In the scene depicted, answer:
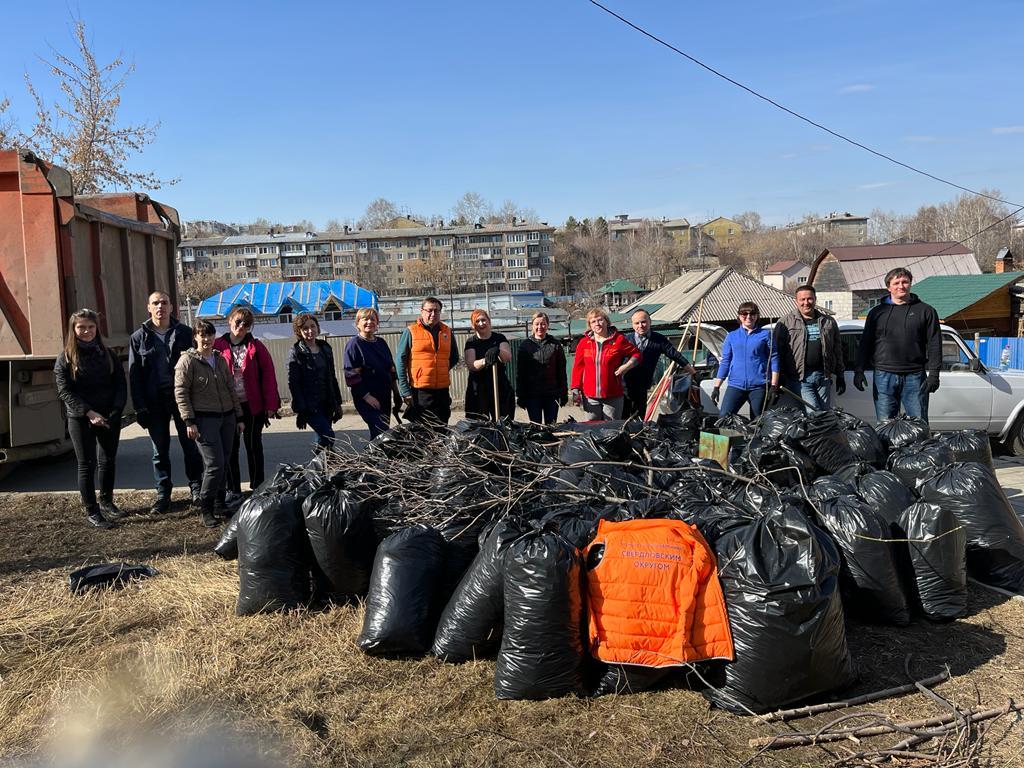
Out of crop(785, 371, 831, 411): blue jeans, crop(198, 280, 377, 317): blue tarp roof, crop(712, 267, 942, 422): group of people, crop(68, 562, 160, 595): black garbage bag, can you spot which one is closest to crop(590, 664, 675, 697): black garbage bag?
crop(68, 562, 160, 595): black garbage bag

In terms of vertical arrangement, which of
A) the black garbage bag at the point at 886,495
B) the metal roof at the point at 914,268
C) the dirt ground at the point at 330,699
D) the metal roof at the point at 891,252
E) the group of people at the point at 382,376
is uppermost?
the metal roof at the point at 891,252

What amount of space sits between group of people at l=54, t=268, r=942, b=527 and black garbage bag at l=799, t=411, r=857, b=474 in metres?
1.53

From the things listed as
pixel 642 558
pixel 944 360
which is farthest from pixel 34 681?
pixel 944 360

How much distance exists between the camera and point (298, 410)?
6637 mm

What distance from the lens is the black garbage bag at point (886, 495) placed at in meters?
4.11

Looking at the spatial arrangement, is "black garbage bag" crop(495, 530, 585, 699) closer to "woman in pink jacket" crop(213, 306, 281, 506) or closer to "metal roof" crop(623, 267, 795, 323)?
"woman in pink jacket" crop(213, 306, 281, 506)

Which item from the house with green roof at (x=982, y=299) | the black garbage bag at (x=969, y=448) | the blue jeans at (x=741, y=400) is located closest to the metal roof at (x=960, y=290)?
the house with green roof at (x=982, y=299)

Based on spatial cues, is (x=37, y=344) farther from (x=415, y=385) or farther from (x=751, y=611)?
(x=751, y=611)

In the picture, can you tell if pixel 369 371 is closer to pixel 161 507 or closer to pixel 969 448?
pixel 161 507

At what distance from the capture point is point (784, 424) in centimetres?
561

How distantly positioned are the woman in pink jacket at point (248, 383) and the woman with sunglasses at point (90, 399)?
0.86 meters

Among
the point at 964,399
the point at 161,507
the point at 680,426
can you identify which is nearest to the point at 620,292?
the point at 964,399

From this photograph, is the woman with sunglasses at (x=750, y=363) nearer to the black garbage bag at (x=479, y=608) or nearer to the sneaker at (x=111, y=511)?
the black garbage bag at (x=479, y=608)

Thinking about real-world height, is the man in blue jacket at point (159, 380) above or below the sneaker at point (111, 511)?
above
